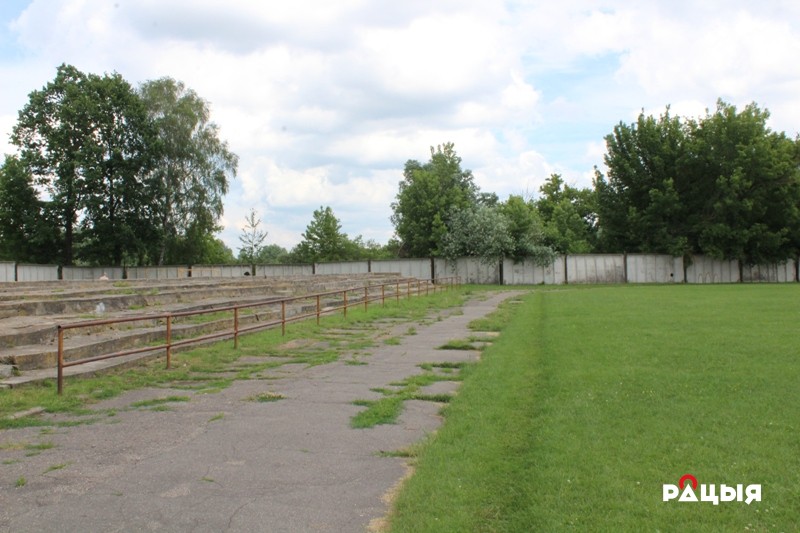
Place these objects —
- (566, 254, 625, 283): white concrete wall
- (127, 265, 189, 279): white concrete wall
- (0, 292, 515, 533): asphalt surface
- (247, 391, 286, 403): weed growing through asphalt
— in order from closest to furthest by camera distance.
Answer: (0, 292, 515, 533): asphalt surface, (247, 391, 286, 403): weed growing through asphalt, (566, 254, 625, 283): white concrete wall, (127, 265, 189, 279): white concrete wall

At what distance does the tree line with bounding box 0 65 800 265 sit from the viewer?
42781 mm

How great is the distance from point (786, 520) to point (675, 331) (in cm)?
1021

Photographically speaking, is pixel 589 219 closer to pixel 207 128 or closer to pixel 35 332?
pixel 207 128

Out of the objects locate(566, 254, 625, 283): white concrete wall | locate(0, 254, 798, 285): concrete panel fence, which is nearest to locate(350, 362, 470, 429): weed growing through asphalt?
locate(0, 254, 798, 285): concrete panel fence

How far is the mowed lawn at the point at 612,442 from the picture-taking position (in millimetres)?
4012

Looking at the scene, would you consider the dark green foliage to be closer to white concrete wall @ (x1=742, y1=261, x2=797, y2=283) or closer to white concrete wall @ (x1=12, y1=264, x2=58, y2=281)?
white concrete wall @ (x1=12, y1=264, x2=58, y2=281)

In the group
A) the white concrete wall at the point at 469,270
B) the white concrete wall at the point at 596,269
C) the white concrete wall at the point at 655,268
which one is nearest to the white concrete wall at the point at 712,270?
the white concrete wall at the point at 655,268

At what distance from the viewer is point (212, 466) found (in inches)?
205

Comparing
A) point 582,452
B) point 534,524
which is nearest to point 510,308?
point 582,452

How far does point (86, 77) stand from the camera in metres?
46.7

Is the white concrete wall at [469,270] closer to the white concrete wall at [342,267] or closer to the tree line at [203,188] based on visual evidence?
the tree line at [203,188]

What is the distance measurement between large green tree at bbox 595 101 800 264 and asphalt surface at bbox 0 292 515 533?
40792 mm

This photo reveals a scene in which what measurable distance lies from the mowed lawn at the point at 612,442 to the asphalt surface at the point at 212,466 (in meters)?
0.48

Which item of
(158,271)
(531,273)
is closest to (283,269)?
(158,271)
